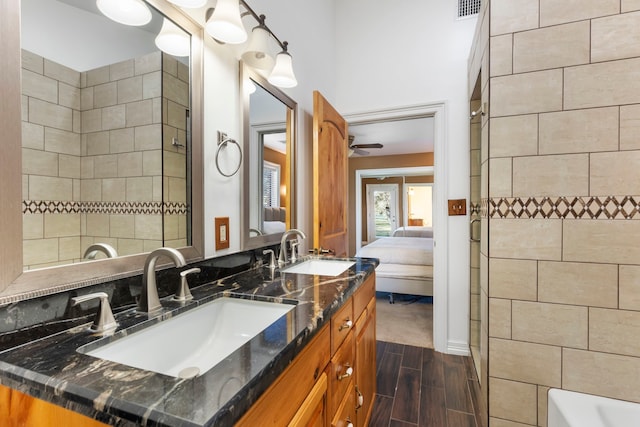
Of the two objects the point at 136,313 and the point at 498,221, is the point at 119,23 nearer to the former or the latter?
the point at 136,313

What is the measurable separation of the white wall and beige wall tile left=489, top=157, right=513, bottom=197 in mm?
816

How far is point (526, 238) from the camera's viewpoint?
1.49 m

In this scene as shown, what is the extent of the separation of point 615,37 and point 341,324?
1797mm

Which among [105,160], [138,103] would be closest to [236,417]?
[105,160]

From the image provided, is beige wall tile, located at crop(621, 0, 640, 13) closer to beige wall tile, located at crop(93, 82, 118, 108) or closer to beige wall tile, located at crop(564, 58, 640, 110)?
beige wall tile, located at crop(564, 58, 640, 110)

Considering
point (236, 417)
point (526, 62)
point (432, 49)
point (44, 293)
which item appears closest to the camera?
point (236, 417)

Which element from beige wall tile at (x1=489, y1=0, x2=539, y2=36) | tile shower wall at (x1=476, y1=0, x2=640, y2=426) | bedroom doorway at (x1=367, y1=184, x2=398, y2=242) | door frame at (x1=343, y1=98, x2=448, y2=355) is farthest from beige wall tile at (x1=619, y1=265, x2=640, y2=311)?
bedroom doorway at (x1=367, y1=184, x2=398, y2=242)

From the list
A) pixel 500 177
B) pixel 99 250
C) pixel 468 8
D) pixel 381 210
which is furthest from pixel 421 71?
pixel 381 210

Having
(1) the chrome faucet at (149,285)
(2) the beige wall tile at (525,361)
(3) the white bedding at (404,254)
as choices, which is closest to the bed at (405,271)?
(3) the white bedding at (404,254)

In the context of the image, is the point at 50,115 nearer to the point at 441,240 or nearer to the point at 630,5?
the point at 630,5

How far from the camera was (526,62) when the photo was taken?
1464 mm

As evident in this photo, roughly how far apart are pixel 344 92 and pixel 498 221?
1.85 meters

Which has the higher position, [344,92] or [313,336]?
[344,92]

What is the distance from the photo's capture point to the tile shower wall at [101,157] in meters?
0.72
